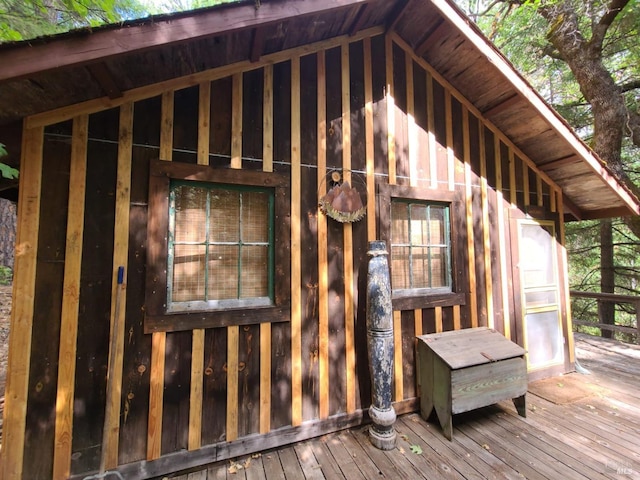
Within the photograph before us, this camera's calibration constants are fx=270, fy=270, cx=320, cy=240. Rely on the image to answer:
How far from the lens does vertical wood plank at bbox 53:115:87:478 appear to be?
1.70 meters

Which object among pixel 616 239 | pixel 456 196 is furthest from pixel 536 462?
pixel 616 239

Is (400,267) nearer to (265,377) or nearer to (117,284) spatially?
(265,377)

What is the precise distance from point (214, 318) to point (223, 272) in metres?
0.36

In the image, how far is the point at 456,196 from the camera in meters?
3.04

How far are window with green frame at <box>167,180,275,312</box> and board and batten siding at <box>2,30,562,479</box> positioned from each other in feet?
0.63

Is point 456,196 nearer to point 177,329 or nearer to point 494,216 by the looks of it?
point 494,216

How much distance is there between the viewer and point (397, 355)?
266 centimetres

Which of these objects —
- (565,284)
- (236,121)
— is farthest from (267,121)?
(565,284)

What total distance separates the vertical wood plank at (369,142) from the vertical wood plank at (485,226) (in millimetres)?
1515

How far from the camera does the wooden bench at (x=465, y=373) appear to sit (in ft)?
7.53

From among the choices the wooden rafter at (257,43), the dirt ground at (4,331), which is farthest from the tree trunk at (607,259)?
the dirt ground at (4,331)

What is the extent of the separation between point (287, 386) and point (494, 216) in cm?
302

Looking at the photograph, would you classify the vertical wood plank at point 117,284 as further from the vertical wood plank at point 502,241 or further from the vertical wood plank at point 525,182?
the vertical wood plank at point 525,182

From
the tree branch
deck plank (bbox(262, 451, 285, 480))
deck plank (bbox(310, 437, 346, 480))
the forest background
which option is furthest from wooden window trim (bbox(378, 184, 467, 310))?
the tree branch
